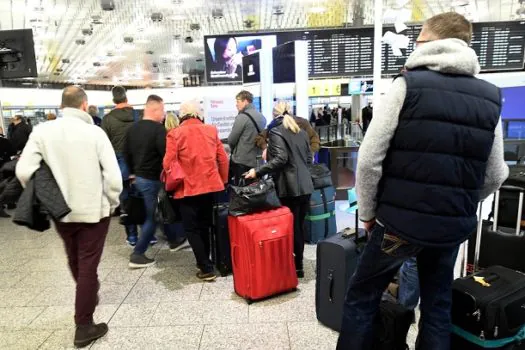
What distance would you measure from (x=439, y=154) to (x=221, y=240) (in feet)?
7.29

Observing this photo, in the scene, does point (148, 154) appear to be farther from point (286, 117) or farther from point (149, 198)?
point (286, 117)

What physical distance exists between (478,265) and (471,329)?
31.9 inches

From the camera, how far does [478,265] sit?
236 cm

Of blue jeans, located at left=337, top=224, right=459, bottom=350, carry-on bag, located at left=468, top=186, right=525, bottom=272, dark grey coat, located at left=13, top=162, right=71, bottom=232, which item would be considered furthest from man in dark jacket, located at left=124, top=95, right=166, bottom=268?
carry-on bag, located at left=468, top=186, right=525, bottom=272

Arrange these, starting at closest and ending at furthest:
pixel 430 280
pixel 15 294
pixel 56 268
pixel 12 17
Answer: pixel 430 280
pixel 15 294
pixel 56 268
pixel 12 17

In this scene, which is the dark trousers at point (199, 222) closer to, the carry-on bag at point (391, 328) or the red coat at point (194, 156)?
the red coat at point (194, 156)

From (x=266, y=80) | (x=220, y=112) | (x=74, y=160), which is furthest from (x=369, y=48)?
(x=74, y=160)

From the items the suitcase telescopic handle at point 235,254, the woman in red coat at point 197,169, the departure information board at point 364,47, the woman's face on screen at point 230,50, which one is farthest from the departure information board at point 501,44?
the suitcase telescopic handle at point 235,254

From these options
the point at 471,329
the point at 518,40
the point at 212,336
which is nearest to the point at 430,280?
the point at 471,329

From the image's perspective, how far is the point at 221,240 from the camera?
→ 3273 mm

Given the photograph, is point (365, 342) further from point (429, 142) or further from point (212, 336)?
point (212, 336)

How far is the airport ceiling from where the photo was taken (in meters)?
8.38

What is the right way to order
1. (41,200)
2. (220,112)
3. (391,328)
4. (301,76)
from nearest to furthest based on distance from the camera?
(391,328), (41,200), (301,76), (220,112)

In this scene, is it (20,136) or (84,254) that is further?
(20,136)
